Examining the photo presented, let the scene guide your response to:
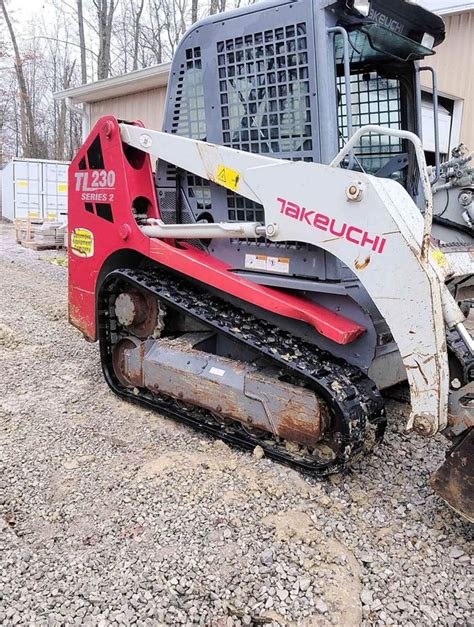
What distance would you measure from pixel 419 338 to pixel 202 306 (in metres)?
1.45

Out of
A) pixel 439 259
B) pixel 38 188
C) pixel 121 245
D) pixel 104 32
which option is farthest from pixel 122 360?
pixel 104 32

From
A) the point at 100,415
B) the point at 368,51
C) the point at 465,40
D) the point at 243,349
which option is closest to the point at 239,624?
the point at 243,349

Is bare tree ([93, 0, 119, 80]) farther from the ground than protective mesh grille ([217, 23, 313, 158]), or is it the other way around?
bare tree ([93, 0, 119, 80])

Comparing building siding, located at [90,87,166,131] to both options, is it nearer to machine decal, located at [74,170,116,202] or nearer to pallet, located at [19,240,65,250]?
pallet, located at [19,240,65,250]

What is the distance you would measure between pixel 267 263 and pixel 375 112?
1.34 meters

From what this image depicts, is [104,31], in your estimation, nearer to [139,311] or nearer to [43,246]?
[43,246]

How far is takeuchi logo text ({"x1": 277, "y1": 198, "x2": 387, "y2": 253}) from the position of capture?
101 inches

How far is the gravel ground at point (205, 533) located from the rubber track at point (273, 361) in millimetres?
110

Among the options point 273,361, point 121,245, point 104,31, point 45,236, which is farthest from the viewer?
point 104,31

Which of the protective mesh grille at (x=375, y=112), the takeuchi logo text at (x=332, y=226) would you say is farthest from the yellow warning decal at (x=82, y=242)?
the protective mesh grille at (x=375, y=112)

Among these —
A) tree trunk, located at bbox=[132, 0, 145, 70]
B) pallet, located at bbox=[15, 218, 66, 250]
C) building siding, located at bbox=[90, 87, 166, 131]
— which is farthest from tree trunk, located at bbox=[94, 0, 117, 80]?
pallet, located at bbox=[15, 218, 66, 250]

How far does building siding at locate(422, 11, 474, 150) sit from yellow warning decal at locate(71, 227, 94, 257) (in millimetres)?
5755

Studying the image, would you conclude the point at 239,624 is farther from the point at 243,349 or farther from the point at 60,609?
the point at 243,349

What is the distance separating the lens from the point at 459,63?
26.1 ft
